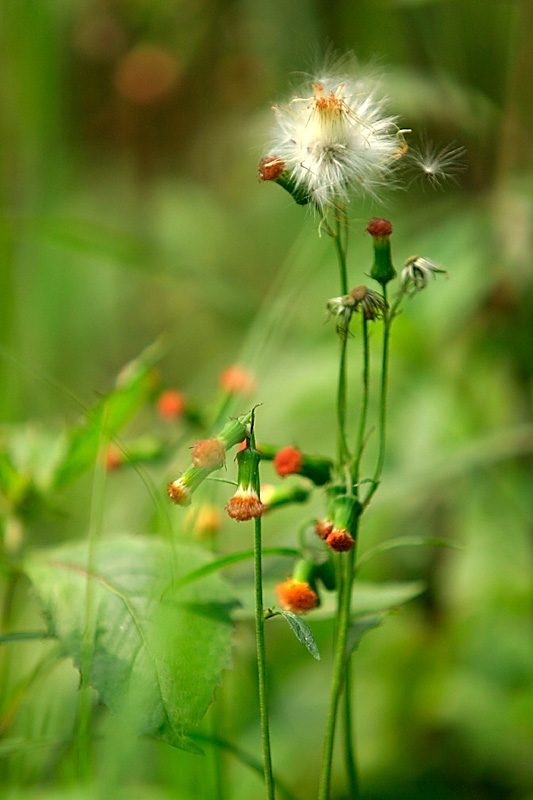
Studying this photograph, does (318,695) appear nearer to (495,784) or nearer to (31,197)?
(495,784)

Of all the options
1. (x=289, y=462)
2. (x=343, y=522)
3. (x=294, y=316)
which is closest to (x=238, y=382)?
(x=289, y=462)

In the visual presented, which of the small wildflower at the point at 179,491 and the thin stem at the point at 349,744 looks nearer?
the small wildflower at the point at 179,491

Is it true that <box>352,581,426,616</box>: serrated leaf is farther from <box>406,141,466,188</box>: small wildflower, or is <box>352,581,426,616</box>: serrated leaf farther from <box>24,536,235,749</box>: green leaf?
<box>406,141,466,188</box>: small wildflower

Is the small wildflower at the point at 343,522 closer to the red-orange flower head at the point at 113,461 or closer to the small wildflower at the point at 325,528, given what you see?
the small wildflower at the point at 325,528

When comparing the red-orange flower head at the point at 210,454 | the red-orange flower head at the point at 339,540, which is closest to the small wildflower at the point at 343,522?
the red-orange flower head at the point at 339,540

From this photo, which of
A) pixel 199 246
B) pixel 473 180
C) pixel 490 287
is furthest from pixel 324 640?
pixel 199 246

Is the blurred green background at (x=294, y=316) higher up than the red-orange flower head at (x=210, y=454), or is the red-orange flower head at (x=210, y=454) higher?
the blurred green background at (x=294, y=316)

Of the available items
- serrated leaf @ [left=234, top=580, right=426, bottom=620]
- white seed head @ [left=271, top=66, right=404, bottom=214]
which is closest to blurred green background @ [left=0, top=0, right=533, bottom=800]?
white seed head @ [left=271, top=66, right=404, bottom=214]
